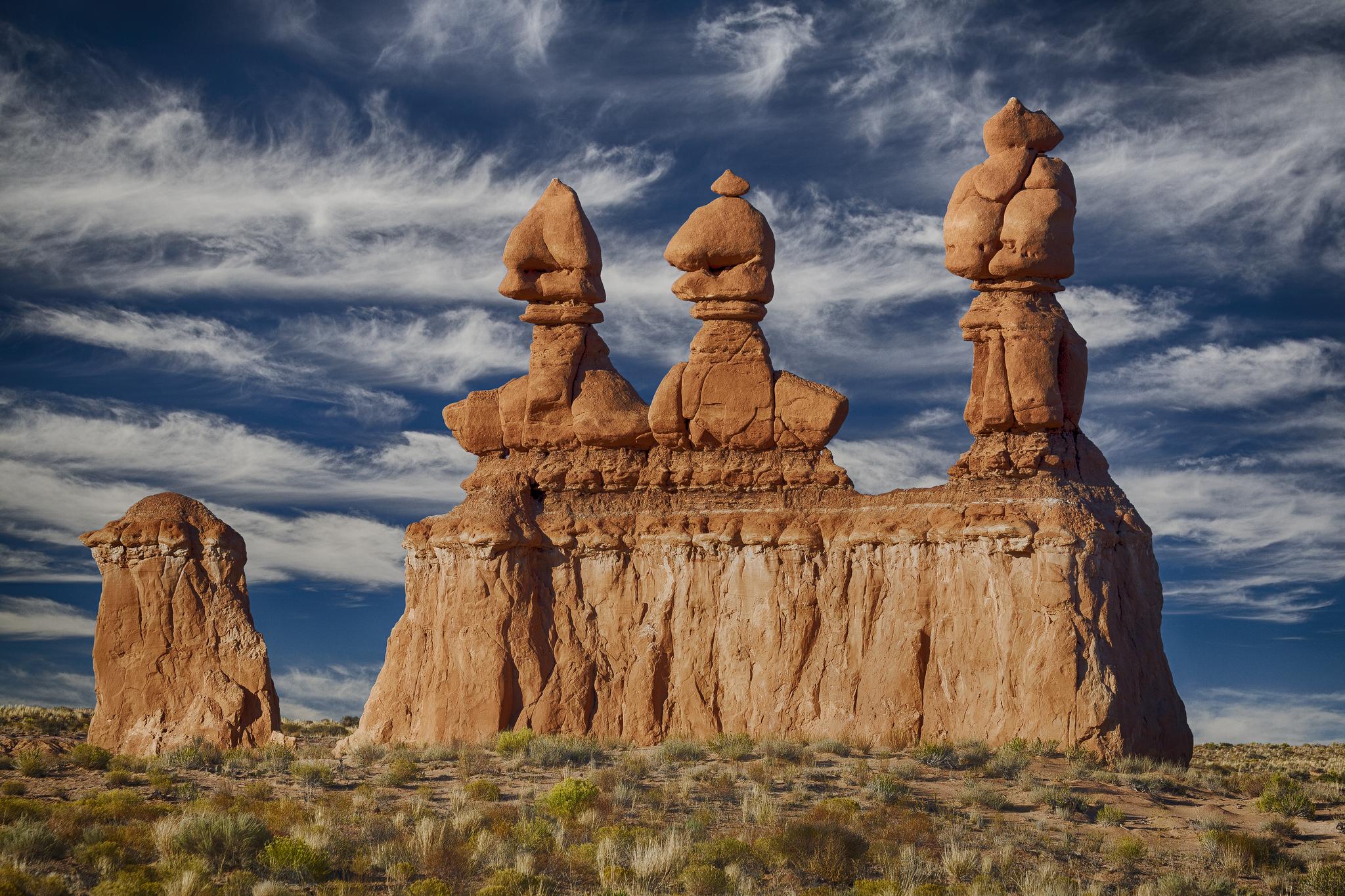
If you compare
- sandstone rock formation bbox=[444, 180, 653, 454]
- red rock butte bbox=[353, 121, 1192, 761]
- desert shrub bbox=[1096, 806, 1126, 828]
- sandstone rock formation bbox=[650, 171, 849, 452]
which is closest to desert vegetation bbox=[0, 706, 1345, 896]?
desert shrub bbox=[1096, 806, 1126, 828]

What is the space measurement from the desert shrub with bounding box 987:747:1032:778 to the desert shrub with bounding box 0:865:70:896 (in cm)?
1544

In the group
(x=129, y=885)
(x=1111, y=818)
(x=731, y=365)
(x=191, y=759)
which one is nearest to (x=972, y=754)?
(x=1111, y=818)

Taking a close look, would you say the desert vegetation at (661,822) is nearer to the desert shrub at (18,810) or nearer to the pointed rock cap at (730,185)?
the desert shrub at (18,810)

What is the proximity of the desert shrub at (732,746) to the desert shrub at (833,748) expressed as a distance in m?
1.31

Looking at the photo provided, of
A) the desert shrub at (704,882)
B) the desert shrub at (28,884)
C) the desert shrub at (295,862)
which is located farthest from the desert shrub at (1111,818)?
the desert shrub at (28,884)

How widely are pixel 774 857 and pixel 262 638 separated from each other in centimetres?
1574

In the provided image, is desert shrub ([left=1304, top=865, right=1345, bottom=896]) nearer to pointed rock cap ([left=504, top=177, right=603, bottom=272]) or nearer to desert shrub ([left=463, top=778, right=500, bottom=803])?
desert shrub ([left=463, top=778, right=500, bottom=803])

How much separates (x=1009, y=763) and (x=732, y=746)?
17.1 feet

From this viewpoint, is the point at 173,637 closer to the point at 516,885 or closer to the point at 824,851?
the point at 516,885

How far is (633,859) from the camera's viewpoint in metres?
21.8

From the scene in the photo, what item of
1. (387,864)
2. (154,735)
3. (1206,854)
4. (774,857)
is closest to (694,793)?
(774,857)

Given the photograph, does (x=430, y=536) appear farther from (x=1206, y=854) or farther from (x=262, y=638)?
(x=1206, y=854)

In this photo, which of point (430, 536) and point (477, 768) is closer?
point (477, 768)

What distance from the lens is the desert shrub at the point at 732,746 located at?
29.8 meters
